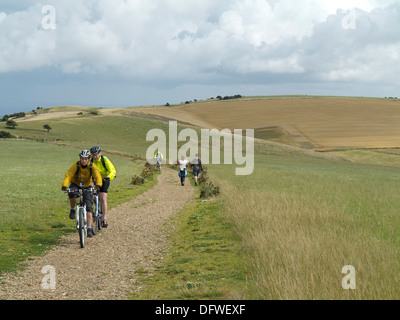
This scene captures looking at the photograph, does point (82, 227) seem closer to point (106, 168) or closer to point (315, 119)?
point (106, 168)

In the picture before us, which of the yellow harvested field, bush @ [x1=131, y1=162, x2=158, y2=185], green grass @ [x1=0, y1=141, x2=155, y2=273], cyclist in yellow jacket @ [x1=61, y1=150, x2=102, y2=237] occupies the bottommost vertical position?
green grass @ [x1=0, y1=141, x2=155, y2=273]

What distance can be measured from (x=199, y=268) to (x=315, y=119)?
114047 mm

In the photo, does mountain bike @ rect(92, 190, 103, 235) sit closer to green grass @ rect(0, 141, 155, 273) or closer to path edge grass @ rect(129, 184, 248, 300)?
green grass @ rect(0, 141, 155, 273)

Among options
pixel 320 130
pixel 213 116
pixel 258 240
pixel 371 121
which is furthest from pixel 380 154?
pixel 258 240

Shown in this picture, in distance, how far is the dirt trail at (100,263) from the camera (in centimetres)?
728

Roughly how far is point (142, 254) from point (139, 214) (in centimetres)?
648

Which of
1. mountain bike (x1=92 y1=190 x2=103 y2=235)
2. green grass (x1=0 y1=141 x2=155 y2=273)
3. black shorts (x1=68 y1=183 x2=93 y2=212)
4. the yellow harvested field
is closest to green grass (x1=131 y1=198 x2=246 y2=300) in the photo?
mountain bike (x1=92 y1=190 x2=103 y2=235)

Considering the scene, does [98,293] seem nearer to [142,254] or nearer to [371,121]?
[142,254]

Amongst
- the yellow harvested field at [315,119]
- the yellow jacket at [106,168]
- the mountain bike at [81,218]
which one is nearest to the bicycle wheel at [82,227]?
the mountain bike at [81,218]

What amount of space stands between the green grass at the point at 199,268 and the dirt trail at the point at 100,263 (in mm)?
397

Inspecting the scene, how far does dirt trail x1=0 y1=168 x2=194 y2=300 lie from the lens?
728 cm

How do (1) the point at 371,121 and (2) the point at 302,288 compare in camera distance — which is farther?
(1) the point at 371,121

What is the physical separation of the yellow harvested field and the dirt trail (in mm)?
79024
